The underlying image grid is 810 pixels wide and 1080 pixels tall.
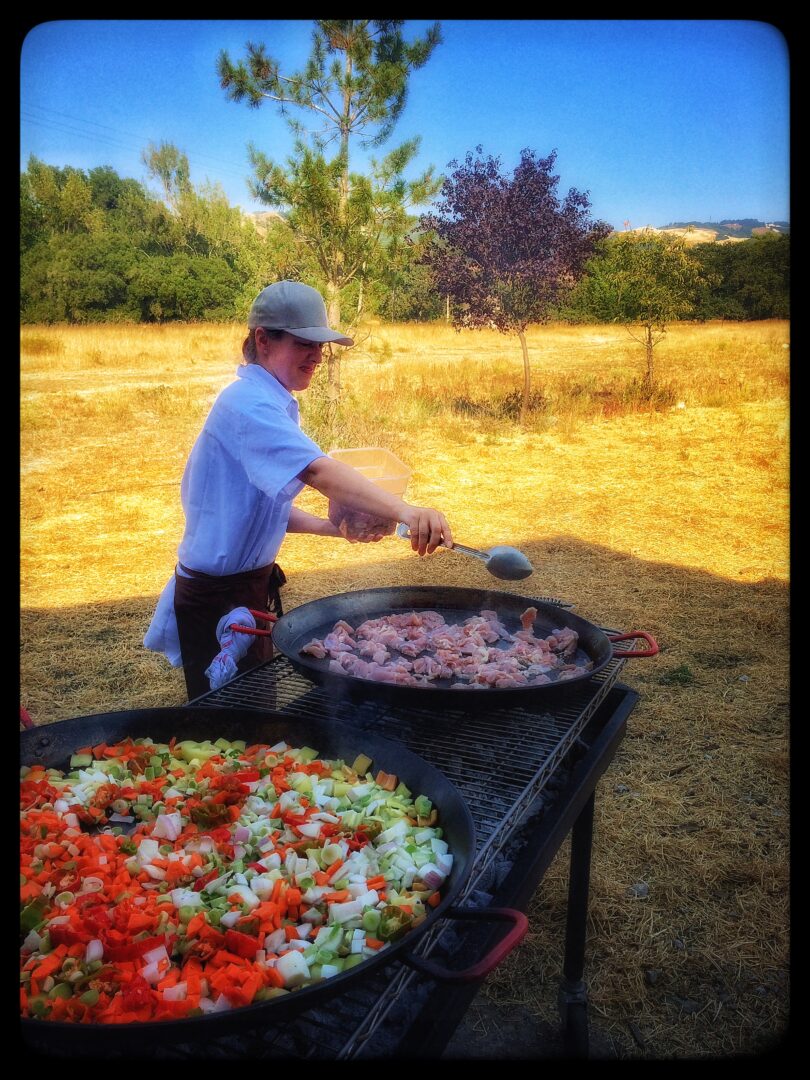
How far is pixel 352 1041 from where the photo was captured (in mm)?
1065

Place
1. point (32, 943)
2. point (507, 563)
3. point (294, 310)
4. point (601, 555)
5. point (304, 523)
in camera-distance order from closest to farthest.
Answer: point (32, 943)
point (294, 310)
point (507, 563)
point (304, 523)
point (601, 555)

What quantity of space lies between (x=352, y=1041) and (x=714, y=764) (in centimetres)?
362

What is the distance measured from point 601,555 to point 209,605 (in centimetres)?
546

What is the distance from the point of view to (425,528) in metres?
2.27

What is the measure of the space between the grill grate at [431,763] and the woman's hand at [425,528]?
49 cm

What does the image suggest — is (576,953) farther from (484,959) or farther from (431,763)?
(484,959)

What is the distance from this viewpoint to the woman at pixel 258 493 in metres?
2.33

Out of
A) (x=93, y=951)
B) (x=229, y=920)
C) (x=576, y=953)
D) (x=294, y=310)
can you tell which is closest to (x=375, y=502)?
(x=294, y=310)

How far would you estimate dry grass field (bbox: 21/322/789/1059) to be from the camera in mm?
2953

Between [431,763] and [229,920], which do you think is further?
[431,763]

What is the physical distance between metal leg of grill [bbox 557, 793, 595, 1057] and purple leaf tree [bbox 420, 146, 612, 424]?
10205 millimetres

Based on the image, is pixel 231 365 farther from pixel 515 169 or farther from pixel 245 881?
pixel 245 881
